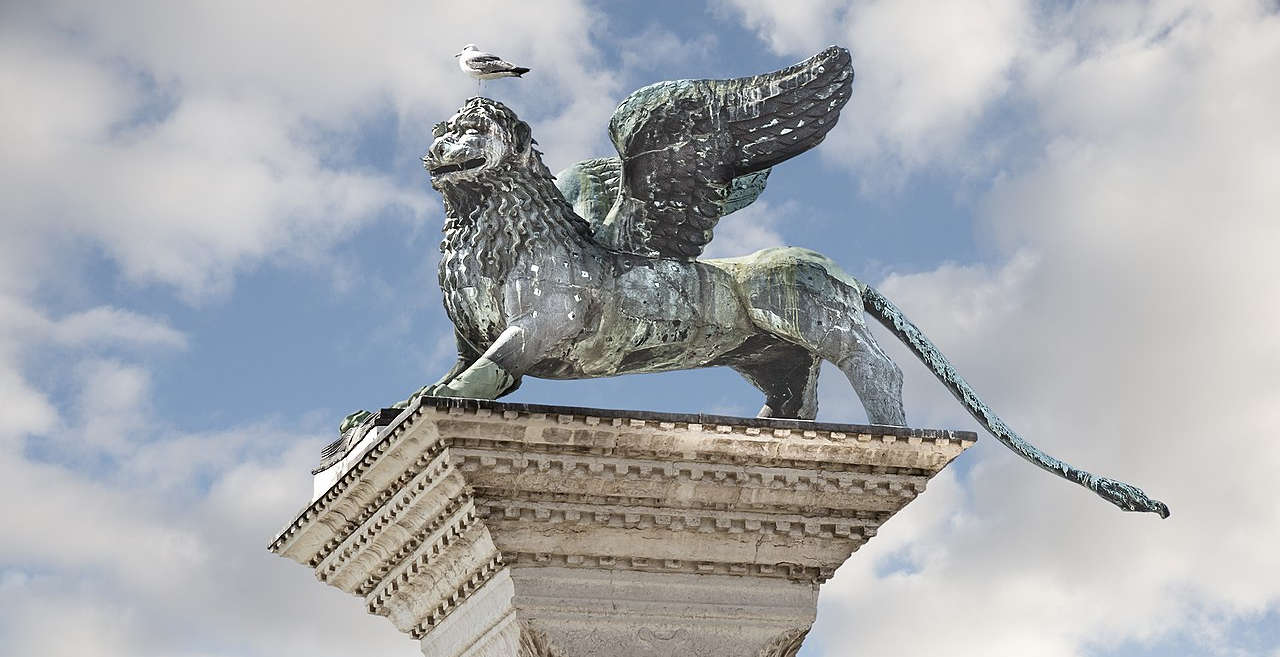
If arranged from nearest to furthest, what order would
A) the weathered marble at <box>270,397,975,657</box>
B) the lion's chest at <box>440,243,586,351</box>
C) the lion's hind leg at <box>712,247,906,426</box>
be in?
the weathered marble at <box>270,397,975,657</box> < the lion's chest at <box>440,243,586,351</box> < the lion's hind leg at <box>712,247,906,426</box>

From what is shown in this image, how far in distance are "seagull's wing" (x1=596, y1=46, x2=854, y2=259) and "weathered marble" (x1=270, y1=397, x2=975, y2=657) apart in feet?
4.69

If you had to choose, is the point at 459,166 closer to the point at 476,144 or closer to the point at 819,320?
the point at 476,144

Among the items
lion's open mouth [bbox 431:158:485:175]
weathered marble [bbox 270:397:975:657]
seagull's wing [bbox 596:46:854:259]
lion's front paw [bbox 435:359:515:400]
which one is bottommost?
weathered marble [bbox 270:397:975:657]

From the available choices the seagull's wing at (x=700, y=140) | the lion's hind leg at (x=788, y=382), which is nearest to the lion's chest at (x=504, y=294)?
the seagull's wing at (x=700, y=140)

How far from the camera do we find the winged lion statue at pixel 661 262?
1098cm

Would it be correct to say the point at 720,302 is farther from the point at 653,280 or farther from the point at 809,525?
the point at 809,525

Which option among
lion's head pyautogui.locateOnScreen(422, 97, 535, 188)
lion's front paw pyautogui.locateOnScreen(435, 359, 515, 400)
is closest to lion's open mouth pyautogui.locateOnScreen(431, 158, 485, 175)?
lion's head pyautogui.locateOnScreen(422, 97, 535, 188)

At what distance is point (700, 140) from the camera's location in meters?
11.4

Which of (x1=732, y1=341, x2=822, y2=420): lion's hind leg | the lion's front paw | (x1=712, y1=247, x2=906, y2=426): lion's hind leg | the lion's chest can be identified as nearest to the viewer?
the lion's front paw

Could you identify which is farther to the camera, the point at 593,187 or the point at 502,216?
the point at 593,187

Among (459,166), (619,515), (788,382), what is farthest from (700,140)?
(619,515)

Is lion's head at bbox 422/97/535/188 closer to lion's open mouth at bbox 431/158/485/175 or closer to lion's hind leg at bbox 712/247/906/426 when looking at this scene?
lion's open mouth at bbox 431/158/485/175

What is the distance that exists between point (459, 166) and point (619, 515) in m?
2.08

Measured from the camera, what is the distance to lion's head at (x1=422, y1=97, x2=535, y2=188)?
1101 centimetres
